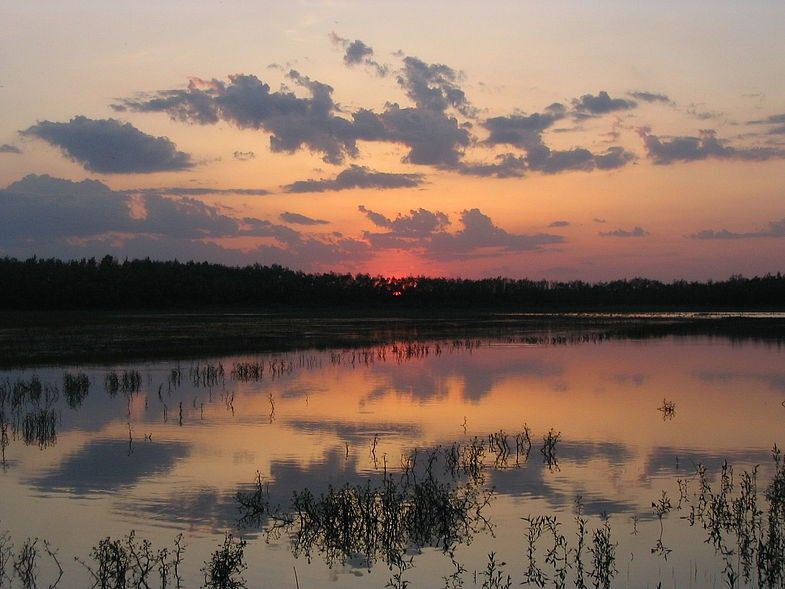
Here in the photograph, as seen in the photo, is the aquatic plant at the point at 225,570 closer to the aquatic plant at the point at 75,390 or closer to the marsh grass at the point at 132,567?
the marsh grass at the point at 132,567

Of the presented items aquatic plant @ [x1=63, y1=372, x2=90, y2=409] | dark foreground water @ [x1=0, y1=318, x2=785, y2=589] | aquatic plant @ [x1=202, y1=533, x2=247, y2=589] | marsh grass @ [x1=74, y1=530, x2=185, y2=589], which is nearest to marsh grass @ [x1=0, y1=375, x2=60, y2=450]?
dark foreground water @ [x1=0, y1=318, x2=785, y2=589]

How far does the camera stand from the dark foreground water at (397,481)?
879 cm

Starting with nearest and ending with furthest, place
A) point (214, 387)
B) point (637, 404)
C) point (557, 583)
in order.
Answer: point (557, 583) → point (637, 404) → point (214, 387)

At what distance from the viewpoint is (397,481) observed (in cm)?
1221

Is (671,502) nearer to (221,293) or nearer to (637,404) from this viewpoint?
(637,404)

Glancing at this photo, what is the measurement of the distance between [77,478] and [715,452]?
33.2 feet

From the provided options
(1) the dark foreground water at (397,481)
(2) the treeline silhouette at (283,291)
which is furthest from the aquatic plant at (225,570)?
(2) the treeline silhouette at (283,291)

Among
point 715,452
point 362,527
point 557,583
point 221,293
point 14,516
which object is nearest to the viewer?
point 557,583

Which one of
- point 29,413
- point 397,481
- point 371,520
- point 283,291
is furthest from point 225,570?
point 283,291

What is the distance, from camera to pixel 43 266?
116500 millimetres

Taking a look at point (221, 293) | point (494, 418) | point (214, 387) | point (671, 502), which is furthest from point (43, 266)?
point (671, 502)

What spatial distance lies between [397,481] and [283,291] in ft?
376

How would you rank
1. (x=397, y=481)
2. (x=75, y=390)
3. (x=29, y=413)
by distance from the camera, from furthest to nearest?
1. (x=75, y=390)
2. (x=29, y=413)
3. (x=397, y=481)

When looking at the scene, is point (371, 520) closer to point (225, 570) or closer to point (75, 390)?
point (225, 570)
